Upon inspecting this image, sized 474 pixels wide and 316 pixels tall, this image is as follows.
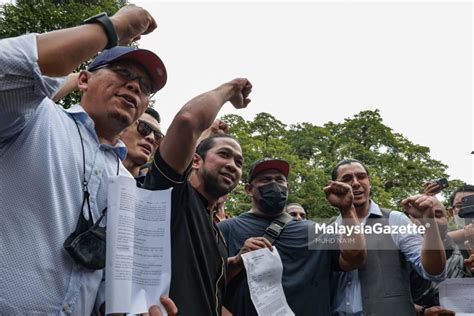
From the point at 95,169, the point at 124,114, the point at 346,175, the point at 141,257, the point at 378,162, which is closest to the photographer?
the point at 141,257

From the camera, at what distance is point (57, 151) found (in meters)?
1.53

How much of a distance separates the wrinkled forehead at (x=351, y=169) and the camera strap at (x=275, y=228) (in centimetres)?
68

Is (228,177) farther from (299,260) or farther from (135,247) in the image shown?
(135,247)

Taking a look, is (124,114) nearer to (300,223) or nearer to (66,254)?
(66,254)

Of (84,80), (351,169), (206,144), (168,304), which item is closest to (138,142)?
(206,144)

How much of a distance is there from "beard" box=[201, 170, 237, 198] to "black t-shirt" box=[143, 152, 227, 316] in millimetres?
386

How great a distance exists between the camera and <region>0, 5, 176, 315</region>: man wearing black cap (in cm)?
126

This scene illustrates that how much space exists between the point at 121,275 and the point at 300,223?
6.79 feet

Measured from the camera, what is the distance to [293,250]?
3.09 m

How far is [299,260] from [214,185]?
0.95 metres

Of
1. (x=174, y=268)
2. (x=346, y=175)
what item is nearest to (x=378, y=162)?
(x=346, y=175)

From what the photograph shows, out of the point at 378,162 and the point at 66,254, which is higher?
the point at 378,162

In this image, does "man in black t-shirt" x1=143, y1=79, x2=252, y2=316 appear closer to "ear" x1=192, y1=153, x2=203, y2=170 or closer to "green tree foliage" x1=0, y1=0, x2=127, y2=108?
"ear" x1=192, y1=153, x2=203, y2=170

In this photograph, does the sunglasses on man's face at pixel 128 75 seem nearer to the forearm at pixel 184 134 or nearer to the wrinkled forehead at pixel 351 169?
the forearm at pixel 184 134
